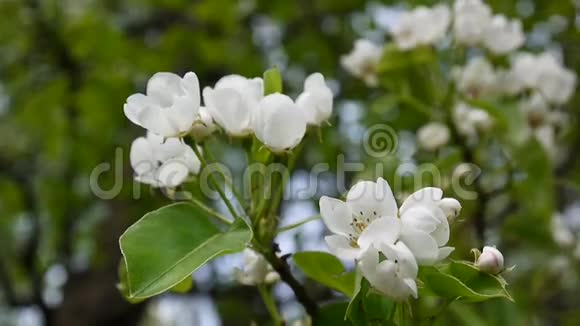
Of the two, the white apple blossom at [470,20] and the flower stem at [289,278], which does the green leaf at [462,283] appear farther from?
the white apple blossom at [470,20]

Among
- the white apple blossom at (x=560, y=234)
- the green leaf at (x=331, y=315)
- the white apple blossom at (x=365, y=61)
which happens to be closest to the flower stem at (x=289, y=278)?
the green leaf at (x=331, y=315)

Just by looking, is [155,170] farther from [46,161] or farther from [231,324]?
[46,161]

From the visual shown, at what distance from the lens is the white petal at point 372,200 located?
2.53ft

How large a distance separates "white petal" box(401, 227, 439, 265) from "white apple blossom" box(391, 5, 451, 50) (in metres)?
0.93

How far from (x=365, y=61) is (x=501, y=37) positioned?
0.30 metres

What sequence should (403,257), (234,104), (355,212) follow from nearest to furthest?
(403,257) < (355,212) < (234,104)

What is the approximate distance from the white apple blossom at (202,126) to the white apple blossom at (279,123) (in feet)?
0.23

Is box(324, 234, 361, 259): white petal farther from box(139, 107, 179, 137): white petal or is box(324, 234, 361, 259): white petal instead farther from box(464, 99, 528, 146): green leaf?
box(464, 99, 528, 146): green leaf

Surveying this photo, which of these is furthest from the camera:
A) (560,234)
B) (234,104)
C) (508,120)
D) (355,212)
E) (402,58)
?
(560,234)

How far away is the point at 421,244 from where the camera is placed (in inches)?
28.3

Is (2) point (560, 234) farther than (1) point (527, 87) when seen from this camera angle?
Yes

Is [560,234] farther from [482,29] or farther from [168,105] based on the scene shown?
[168,105]

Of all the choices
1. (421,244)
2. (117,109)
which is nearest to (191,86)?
(421,244)

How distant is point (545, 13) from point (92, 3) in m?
1.73
